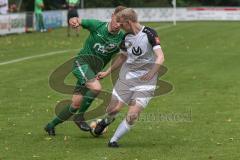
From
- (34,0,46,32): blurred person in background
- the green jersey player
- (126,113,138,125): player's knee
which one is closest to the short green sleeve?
the green jersey player

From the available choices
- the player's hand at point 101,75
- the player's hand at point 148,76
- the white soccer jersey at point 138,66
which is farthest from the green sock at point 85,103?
the player's hand at point 148,76

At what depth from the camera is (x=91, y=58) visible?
35.1ft

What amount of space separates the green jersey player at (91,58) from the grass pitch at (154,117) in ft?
1.61

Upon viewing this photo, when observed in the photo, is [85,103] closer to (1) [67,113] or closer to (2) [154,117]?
(1) [67,113]

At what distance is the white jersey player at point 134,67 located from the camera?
378 inches

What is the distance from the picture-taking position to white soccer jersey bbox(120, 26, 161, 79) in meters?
9.66

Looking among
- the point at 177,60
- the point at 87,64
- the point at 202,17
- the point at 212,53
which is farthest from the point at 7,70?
the point at 202,17

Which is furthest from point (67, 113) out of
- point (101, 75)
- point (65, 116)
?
point (101, 75)

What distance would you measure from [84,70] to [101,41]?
535mm

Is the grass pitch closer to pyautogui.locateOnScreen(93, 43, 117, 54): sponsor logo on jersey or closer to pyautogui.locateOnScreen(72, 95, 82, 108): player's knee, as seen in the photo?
pyautogui.locateOnScreen(72, 95, 82, 108): player's knee

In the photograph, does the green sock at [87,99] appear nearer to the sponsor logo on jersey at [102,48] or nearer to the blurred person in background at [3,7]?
the sponsor logo on jersey at [102,48]

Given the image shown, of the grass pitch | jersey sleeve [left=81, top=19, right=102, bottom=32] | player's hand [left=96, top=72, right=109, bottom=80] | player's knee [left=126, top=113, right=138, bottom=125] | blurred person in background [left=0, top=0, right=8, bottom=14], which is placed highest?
jersey sleeve [left=81, top=19, right=102, bottom=32]

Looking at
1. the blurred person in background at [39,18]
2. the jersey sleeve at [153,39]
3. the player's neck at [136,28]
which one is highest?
the player's neck at [136,28]

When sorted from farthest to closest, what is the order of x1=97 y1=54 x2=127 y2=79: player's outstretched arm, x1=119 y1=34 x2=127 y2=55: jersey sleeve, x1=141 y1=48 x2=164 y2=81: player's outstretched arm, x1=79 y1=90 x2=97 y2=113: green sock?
x1=79 y1=90 x2=97 y2=113: green sock < x1=97 y1=54 x2=127 y2=79: player's outstretched arm < x1=119 y1=34 x2=127 y2=55: jersey sleeve < x1=141 y1=48 x2=164 y2=81: player's outstretched arm
